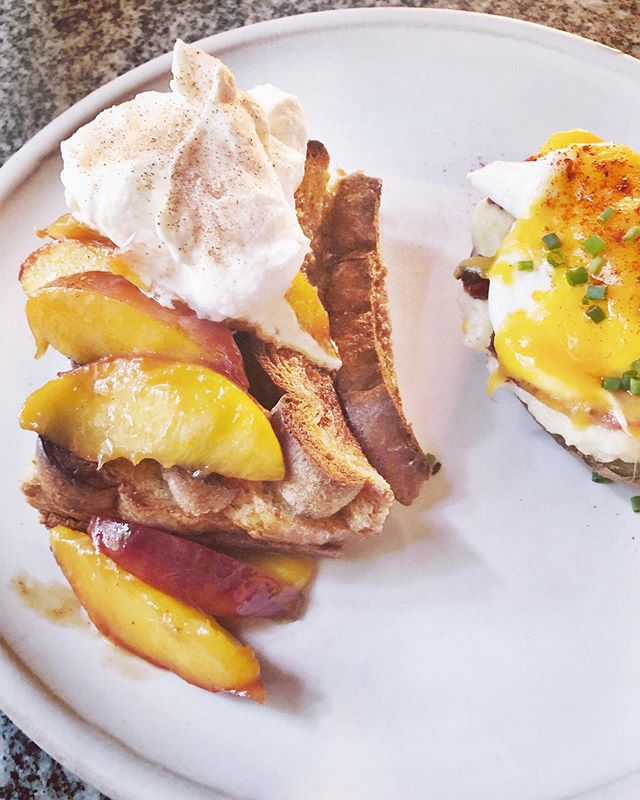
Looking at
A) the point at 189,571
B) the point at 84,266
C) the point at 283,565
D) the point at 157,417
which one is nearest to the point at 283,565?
the point at 283,565

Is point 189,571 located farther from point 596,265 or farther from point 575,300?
point 596,265

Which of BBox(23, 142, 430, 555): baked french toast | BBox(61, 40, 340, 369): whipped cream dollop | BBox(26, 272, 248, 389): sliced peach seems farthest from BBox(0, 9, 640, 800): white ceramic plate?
BBox(61, 40, 340, 369): whipped cream dollop

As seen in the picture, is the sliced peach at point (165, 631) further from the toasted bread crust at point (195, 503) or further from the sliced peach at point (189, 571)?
the toasted bread crust at point (195, 503)

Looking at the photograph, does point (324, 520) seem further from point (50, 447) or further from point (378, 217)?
point (378, 217)

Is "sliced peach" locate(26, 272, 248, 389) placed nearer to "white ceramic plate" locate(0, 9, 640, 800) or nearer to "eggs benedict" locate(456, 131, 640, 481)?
"white ceramic plate" locate(0, 9, 640, 800)

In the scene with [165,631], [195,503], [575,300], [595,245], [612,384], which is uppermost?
[595,245]
